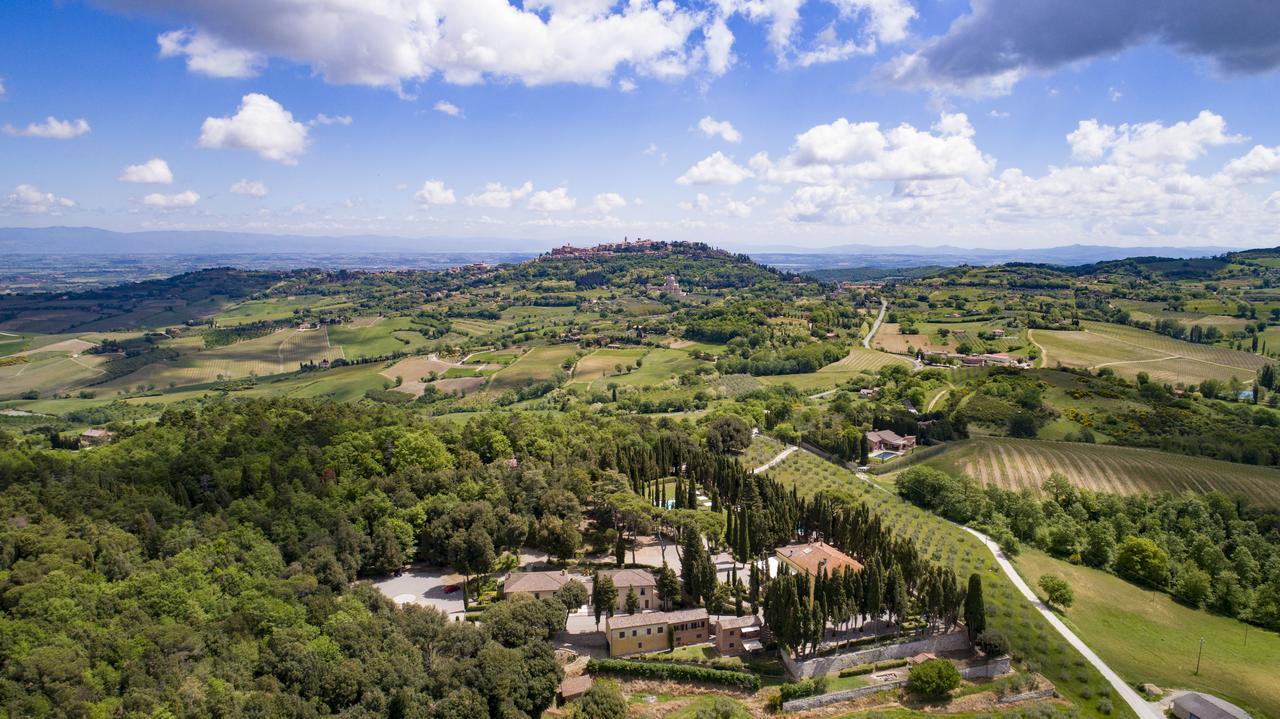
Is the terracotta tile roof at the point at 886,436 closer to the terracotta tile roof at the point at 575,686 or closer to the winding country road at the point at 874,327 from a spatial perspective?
the terracotta tile roof at the point at 575,686

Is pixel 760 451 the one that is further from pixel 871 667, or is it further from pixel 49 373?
pixel 49 373

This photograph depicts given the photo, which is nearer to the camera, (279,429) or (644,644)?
(644,644)

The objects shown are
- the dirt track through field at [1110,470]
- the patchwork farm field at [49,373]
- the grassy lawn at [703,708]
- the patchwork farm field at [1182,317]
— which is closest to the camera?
the grassy lawn at [703,708]

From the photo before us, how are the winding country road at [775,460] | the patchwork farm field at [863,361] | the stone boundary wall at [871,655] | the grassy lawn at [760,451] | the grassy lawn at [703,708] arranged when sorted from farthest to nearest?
the patchwork farm field at [863,361] → the grassy lawn at [760,451] → the winding country road at [775,460] → the stone boundary wall at [871,655] → the grassy lawn at [703,708]

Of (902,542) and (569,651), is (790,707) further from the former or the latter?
(902,542)

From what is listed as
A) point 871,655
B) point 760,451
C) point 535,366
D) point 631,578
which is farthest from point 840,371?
point 631,578

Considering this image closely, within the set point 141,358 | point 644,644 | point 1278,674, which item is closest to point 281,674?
point 644,644

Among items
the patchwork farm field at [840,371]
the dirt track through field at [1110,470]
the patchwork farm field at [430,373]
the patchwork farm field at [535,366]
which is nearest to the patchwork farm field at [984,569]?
the dirt track through field at [1110,470]

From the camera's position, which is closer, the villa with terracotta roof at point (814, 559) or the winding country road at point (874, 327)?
the villa with terracotta roof at point (814, 559)
